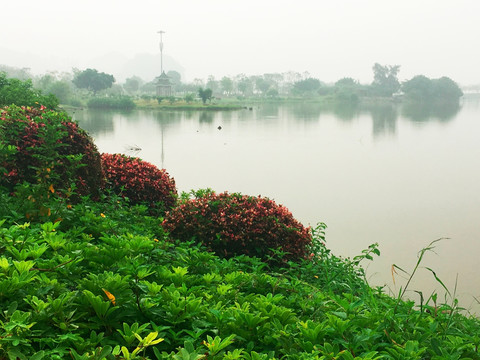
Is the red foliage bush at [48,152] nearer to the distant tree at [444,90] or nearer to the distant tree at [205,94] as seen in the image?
the distant tree at [205,94]

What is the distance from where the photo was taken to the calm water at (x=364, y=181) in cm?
559

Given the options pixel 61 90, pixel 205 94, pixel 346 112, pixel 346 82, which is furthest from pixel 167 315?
pixel 346 82

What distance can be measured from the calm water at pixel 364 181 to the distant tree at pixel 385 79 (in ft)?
224

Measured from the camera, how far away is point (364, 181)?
10336mm

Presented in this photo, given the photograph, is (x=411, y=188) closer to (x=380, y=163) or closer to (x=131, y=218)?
(x=380, y=163)

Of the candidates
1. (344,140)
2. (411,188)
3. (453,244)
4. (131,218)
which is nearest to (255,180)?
(411,188)

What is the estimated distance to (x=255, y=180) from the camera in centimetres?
1016

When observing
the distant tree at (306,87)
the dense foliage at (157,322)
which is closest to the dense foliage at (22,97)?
the dense foliage at (157,322)

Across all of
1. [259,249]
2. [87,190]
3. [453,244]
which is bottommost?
[453,244]

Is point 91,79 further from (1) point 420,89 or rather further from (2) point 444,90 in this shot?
(2) point 444,90

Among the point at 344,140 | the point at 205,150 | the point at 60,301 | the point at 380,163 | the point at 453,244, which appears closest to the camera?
the point at 60,301

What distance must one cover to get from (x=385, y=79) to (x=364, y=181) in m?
82.8

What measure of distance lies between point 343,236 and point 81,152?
146 inches

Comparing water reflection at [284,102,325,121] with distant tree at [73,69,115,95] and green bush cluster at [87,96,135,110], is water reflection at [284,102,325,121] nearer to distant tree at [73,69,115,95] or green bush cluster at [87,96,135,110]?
green bush cluster at [87,96,135,110]
